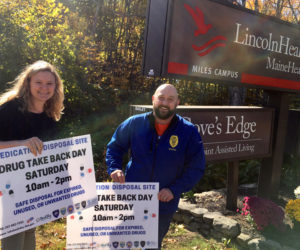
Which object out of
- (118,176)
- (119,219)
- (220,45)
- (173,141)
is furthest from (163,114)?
(220,45)

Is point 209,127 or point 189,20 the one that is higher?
point 189,20

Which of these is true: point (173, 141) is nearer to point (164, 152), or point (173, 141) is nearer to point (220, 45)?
point (164, 152)

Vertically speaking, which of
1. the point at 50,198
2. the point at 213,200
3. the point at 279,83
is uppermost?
the point at 279,83

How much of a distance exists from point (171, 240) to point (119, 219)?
1.77 meters

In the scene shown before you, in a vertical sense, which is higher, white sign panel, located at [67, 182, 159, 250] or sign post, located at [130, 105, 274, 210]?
sign post, located at [130, 105, 274, 210]

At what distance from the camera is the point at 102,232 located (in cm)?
259

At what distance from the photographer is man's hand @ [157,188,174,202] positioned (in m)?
2.50

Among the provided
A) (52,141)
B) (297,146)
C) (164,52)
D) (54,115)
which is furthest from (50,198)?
(297,146)

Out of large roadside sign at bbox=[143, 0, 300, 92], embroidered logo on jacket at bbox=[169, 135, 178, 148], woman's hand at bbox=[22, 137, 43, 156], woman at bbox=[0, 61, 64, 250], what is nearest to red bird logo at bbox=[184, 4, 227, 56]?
large roadside sign at bbox=[143, 0, 300, 92]

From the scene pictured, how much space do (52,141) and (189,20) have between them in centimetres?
226

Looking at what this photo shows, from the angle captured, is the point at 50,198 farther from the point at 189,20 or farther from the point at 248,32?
the point at 248,32

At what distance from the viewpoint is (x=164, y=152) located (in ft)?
8.37

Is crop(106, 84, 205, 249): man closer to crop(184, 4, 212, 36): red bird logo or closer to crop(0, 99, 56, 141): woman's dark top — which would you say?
crop(0, 99, 56, 141): woman's dark top

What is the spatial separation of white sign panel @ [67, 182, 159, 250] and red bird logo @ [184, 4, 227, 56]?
2.09 metres
